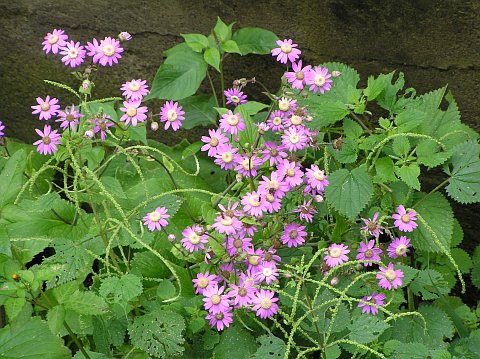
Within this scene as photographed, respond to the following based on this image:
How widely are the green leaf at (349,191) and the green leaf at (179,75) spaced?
0.66m

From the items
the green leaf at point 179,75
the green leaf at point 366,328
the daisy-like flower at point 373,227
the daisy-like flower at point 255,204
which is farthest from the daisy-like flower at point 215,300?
the green leaf at point 179,75

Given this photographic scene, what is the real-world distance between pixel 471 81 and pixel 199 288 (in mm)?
1157

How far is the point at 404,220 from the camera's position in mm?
2041

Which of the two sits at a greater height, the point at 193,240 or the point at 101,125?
the point at 101,125

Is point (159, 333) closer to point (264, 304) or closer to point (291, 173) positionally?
point (264, 304)

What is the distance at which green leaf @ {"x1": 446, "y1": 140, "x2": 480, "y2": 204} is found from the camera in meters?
2.12

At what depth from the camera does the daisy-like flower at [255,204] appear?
6.25ft

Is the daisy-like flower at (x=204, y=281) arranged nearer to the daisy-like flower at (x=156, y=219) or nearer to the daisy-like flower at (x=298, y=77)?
the daisy-like flower at (x=156, y=219)

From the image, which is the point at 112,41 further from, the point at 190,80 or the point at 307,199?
the point at 307,199

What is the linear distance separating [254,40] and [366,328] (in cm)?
111

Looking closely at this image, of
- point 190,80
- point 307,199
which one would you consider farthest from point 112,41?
point 307,199

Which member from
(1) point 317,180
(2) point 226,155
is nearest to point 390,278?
(1) point 317,180

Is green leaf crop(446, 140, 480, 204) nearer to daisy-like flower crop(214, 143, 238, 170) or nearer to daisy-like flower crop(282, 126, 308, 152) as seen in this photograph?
daisy-like flower crop(282, 126, 308, 152)

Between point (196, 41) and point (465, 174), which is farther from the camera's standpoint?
point (196, 41)
